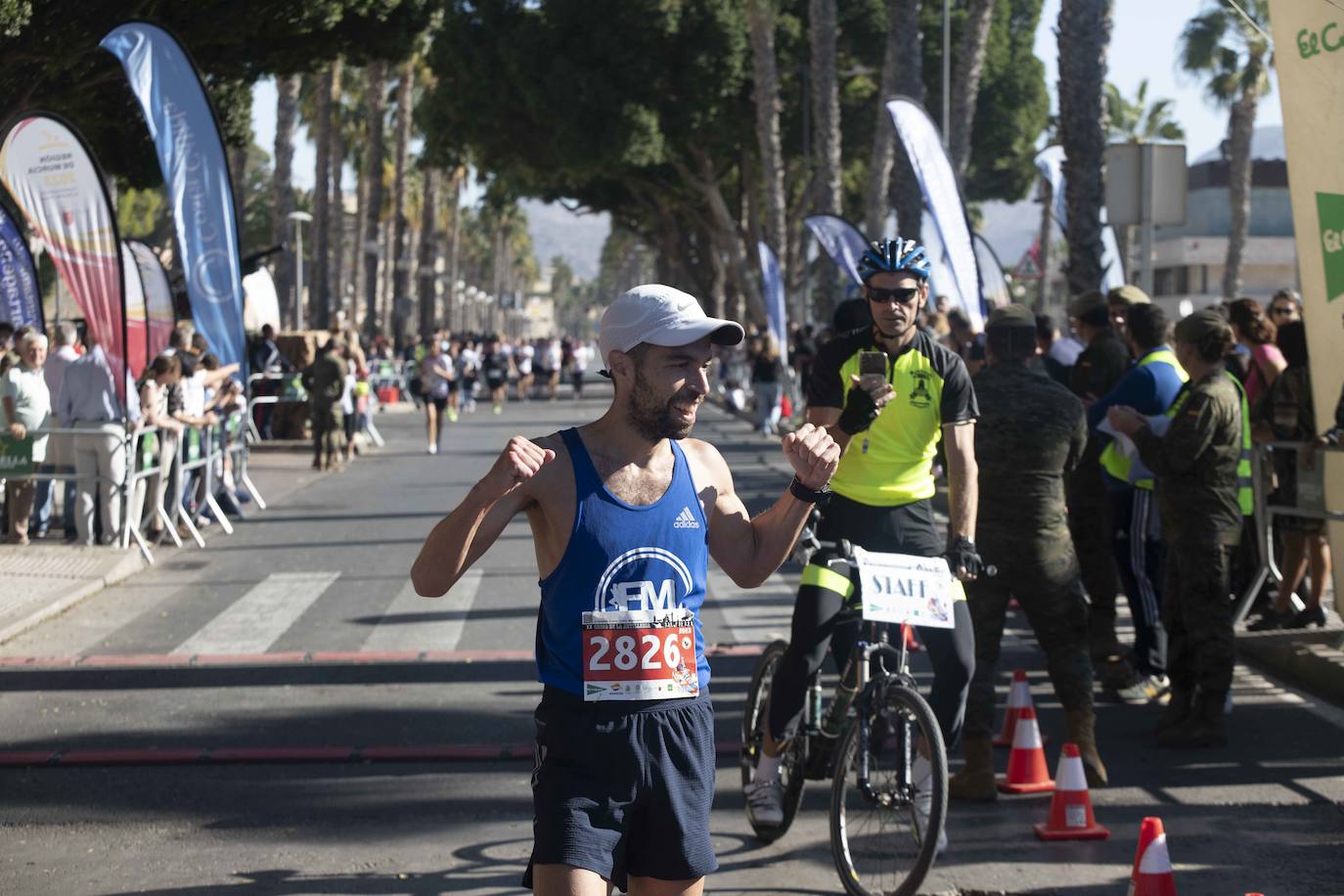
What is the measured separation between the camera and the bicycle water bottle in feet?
19.8

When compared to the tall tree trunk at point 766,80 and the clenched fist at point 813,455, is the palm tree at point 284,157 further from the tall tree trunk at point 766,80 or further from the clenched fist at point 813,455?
the clenched fist at point 813,455

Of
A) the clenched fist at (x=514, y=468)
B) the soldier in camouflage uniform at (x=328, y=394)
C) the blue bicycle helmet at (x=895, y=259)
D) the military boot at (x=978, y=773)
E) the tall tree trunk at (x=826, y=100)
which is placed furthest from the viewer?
the tall tree trunk at (x=826, y=100)

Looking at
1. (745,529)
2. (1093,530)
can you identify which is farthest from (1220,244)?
(745,529)

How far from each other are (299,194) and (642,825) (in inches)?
4375

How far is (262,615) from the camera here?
461 inches

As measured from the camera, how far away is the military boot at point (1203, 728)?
25.9ft

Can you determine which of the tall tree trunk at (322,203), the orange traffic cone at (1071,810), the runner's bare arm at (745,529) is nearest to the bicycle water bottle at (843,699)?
the orange traffic cone at (1071,810)

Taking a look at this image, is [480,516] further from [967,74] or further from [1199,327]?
[967,74]

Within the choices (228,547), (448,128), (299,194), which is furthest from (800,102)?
(299,194)

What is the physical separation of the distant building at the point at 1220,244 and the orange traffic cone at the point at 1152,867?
84.4m

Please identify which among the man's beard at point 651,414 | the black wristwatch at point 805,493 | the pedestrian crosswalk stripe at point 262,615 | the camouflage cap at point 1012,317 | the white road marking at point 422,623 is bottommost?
the white road marking at point 422,623

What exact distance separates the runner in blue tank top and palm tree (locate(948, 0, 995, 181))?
2625 centimetres

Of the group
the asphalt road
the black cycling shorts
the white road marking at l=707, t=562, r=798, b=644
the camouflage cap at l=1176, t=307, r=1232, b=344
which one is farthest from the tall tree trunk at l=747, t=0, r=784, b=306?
the black cycling shorts

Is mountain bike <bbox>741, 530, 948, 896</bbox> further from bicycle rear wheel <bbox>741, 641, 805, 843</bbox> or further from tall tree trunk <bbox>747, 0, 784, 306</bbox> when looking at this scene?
tall tree trunk <bbox>747, 0, 784, 306</bbox>
